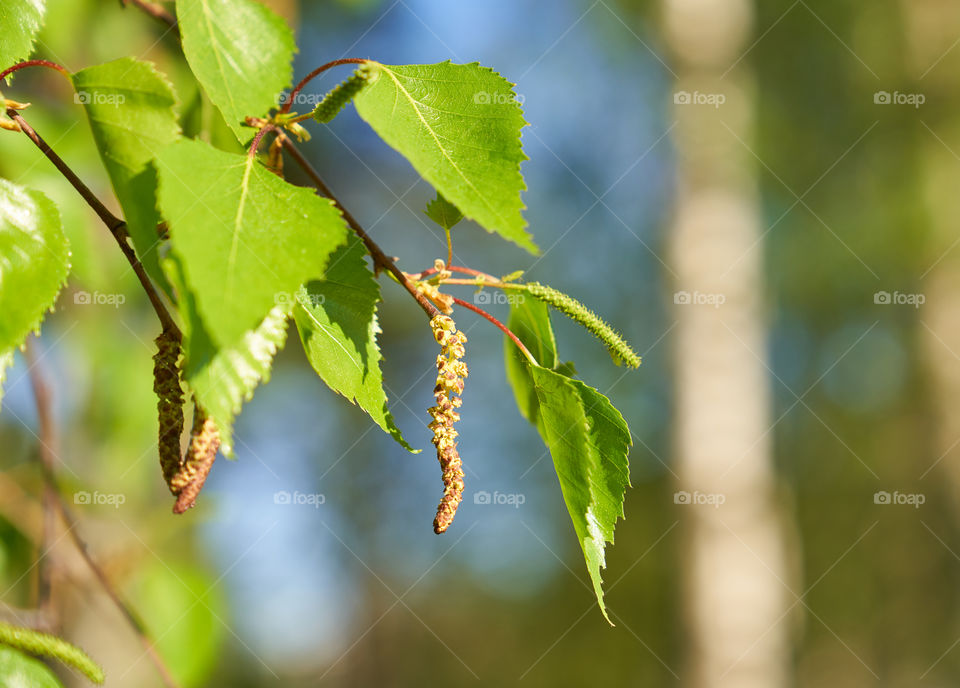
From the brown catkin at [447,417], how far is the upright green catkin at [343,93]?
0.18 metres

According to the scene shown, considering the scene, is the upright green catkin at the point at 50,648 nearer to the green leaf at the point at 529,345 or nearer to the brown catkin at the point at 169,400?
the brown catkin at the point at 169,400

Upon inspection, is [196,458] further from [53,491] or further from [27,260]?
[53,491]

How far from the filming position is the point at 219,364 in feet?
1.38

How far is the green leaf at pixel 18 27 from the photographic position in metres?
0.53

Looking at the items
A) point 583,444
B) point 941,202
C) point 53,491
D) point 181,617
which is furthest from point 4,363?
point 941,202

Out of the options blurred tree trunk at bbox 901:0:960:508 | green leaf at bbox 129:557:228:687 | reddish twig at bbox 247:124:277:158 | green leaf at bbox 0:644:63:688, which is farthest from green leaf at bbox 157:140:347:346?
blurred tree trunk at bbox 901:0:960:508

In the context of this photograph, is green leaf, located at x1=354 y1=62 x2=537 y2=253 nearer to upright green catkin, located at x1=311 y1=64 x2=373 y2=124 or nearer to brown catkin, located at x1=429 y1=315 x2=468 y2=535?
upright green catkin, located at x1=311 y1=64 x2=373 y2=124

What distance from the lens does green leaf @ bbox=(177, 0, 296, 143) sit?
0.50m

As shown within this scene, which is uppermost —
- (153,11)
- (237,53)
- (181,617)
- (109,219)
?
(153,11)

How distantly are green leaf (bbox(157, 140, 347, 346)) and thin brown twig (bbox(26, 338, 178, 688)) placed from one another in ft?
2.11

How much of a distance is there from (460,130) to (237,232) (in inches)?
8.8

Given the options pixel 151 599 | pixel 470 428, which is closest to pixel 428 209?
pixel 151 599

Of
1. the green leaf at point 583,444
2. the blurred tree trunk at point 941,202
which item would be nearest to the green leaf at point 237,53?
the green leaf at point 583,444

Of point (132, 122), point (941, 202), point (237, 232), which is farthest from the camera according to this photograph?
point (941, 202)
